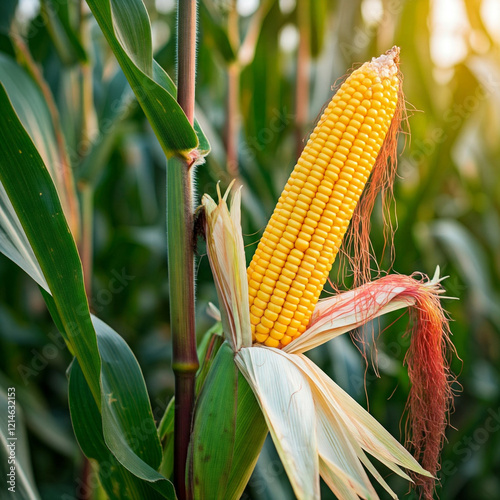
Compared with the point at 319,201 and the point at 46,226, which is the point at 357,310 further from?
the point at 46,226

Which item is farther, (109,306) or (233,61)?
(109,306)

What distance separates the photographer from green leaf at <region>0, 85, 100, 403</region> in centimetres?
62

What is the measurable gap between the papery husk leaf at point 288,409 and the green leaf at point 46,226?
240 millimetres

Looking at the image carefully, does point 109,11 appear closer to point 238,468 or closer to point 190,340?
point 190,340

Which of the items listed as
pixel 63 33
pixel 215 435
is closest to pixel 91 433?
pixel 215 435

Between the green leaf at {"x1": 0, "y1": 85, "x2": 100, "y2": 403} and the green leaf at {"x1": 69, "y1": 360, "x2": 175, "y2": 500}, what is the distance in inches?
5.7

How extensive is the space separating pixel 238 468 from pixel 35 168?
54 centimetres

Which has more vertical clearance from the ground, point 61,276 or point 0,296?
point 61,276

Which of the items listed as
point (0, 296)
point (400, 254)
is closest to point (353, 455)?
point (400, 254)

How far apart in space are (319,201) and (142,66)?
0.34 m

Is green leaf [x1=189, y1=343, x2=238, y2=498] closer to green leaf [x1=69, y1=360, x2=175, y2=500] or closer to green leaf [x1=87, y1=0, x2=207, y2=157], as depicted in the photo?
green leaf [x1=69, y1=360, x2=175, y2=500]

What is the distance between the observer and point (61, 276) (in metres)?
0.69

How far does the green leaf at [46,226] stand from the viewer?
24.4 inches

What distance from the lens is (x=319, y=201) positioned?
0.77 m
